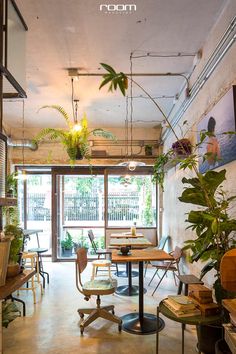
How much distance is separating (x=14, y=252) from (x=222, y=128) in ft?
7.22

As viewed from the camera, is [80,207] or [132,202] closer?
[132,202]

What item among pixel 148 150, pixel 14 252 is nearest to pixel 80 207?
pixel 148 150

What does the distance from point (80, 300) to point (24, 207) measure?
386 centimetres

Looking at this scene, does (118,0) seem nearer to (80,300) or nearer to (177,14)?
(177,14)

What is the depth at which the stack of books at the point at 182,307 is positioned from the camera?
7.37 ft

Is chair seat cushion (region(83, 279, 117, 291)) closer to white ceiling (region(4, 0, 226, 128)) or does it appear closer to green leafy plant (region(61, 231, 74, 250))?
white ceiling (region(4, 0, 226, 128))

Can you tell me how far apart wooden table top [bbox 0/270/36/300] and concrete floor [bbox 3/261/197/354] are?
1.07 m

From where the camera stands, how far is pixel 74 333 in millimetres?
3225

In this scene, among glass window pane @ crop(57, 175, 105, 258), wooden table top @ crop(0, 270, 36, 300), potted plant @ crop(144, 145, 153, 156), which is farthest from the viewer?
glass window pane @ crop(57, 175, 105, 258)

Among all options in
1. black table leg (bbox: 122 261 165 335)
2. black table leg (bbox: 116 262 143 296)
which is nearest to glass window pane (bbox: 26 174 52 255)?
black table leg (bbox: 116 262 143 296)

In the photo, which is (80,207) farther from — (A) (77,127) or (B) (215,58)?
(B) (215,58)

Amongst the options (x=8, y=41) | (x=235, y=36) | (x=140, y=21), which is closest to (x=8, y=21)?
(x=8, y=41)

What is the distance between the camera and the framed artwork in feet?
8.27

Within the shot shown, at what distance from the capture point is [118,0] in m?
2.67
